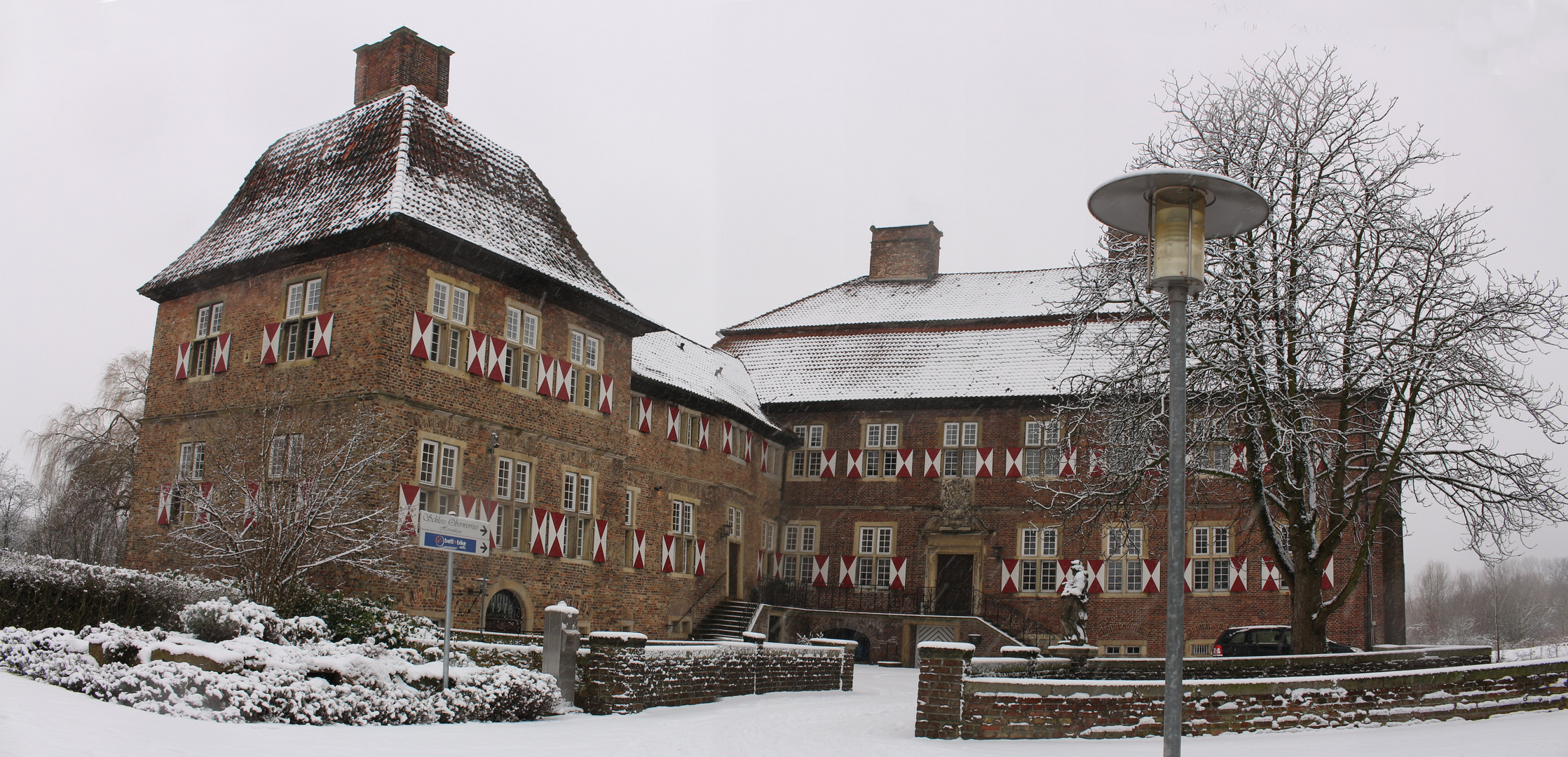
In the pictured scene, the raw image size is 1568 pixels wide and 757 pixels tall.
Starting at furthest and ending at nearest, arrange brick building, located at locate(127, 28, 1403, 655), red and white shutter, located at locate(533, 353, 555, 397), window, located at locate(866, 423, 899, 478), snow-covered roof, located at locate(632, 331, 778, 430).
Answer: window, located at locate(866, 423, 899, 478), snow-covered roof, located at locate(632, 331, 778, 430), red and white shutter, located at locate(533, 353, 555, 397), brick building, located at locate(127, 28, 1403, 655)

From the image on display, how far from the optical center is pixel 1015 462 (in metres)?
31.5

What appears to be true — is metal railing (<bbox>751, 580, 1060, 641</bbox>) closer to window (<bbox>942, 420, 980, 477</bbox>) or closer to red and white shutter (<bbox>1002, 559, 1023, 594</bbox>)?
red and white shutter (<bbox>1002, 559, 1023, 594</bbox>)

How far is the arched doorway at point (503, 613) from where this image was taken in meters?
20.5

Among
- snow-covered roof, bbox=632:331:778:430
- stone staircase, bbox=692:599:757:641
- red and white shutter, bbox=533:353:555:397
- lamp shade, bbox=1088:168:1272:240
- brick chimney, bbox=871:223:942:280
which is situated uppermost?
brick chimney, bbox=871:223:942:280

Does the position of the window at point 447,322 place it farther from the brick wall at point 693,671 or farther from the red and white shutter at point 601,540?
the brick wall at point 693,671

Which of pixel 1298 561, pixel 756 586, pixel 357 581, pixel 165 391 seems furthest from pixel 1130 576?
pixel 165 391

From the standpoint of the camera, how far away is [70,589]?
14383mm

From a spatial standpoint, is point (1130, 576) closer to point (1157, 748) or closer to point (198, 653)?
point (1157, 748)

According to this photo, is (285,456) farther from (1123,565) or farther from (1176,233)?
(1123,565)

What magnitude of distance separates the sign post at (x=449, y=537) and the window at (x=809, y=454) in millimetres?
20394

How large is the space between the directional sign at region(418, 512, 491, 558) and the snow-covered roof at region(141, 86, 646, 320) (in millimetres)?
7425

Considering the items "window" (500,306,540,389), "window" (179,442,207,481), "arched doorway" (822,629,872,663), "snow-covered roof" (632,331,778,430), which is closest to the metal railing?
"arched doorway" (822,629,872,663)

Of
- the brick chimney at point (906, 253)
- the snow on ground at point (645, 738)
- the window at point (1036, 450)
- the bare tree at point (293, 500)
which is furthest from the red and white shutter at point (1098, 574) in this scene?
the bare tree at point (293, 500)

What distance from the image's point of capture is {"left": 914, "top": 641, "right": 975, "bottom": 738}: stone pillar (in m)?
12.3
